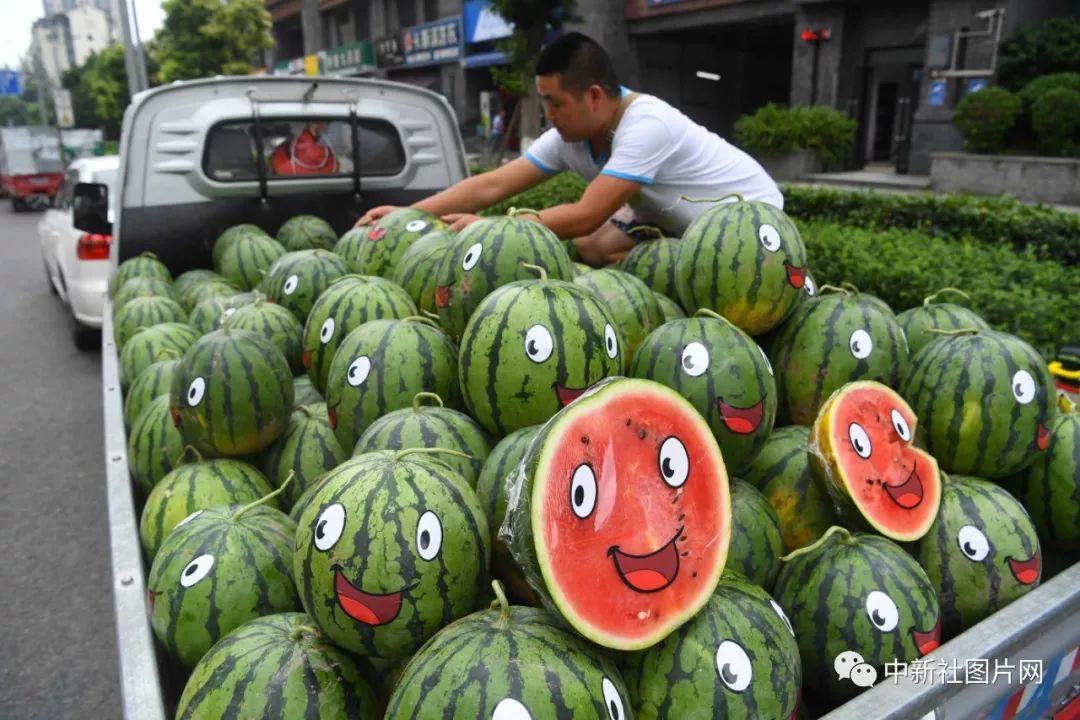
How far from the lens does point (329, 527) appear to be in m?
1.53

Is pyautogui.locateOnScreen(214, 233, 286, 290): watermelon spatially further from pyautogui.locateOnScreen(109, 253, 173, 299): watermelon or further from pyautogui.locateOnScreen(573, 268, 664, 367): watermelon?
pyautogui.locateOnScreen(573, 268, 664, 367): watermelon

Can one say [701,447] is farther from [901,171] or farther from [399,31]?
[399,31]

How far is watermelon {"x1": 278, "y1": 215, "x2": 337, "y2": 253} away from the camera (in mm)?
4465

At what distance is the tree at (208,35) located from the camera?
81.0ft

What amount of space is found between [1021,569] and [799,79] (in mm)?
18297

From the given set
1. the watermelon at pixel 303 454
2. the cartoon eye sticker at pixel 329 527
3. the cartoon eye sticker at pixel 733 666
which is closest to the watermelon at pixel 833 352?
the cartoon eye sticker at pixel 733 666

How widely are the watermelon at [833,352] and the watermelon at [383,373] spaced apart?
97 centimetres

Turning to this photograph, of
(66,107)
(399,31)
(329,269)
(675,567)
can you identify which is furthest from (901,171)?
(66,107)

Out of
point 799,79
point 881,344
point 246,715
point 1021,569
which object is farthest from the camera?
point 799,79

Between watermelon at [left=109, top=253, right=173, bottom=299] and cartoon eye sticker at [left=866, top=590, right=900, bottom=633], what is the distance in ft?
12.6

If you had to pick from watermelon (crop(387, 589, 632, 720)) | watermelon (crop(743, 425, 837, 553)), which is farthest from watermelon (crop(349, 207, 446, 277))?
watermelon (crop(387, 589, 632, 720))

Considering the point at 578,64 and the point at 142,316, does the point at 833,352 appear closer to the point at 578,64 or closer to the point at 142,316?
the point at 578,64

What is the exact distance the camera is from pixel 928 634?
67.2 inches

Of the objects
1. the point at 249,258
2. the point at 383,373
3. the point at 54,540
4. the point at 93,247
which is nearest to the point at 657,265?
the point at 383,373
